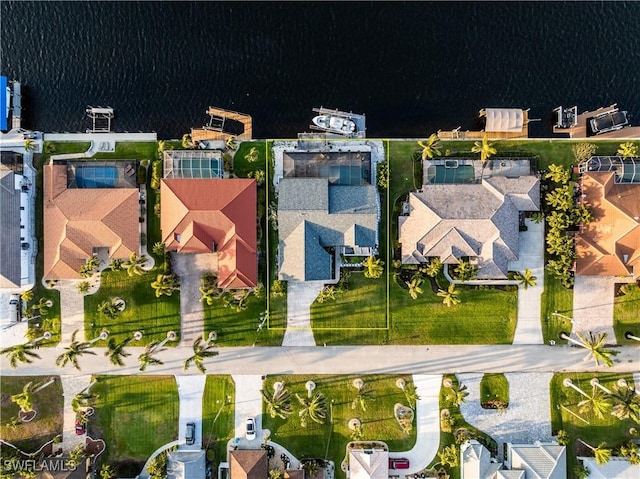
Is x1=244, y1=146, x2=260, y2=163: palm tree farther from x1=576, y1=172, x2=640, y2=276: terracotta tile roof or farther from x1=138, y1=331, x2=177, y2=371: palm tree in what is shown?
x1=576, y1=172, x2=640, y2=276: terracotta tile roof

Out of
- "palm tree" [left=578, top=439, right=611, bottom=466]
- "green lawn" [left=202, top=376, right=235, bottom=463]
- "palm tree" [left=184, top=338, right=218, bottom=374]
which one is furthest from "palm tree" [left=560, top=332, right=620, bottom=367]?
"palm tree" [left=184, top=338, right=218, bottom=374]

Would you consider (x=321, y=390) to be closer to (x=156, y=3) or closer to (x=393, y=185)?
(x=393, y=185)

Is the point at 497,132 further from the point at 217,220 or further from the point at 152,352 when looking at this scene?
the point at 152,352

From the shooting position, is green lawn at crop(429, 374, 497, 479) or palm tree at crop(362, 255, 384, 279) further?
green lawn at crop(429, 374, 497, 479)

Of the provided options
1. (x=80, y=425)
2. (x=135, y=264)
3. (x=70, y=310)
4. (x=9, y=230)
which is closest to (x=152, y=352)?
(x=135, y=264)

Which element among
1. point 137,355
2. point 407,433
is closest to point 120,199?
point 137,355

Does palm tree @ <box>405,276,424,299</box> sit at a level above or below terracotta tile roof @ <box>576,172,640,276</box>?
below
